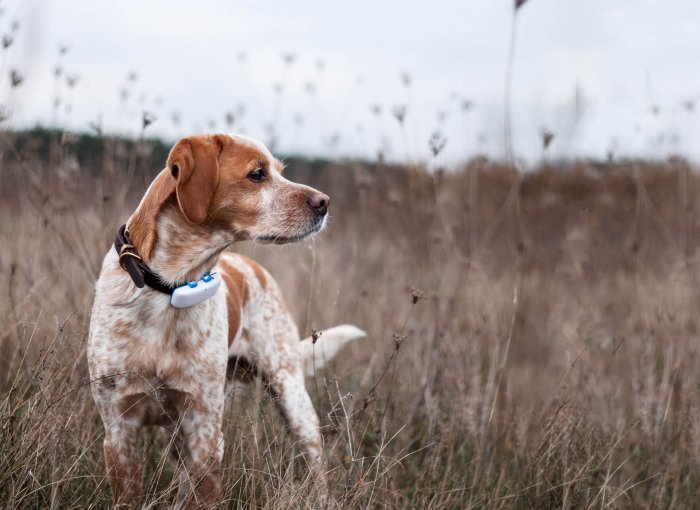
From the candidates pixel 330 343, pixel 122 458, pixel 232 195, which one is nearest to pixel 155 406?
pixel 122 458

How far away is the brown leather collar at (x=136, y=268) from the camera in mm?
2738

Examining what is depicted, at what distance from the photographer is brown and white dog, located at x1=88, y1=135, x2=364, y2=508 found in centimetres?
276

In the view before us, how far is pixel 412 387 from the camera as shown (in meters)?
4.19

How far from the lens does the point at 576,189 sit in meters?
10.3

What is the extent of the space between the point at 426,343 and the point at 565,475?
5.10 ft

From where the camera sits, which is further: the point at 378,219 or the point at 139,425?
the point at 378,219

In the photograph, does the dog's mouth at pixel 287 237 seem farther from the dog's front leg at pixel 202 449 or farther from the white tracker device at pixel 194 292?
the dog's front leg at pixel 202 449

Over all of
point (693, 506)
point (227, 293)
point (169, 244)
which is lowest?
point (693, 506)

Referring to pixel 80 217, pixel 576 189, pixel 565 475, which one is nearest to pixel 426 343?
pixel 565 475

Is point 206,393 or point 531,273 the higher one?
point 206,393

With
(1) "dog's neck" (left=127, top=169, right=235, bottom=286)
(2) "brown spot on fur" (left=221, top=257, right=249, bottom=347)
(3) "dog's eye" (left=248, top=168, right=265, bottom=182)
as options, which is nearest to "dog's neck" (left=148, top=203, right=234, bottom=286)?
(1) "dog's neck" (left=127, top=169, right=235, bottom=286)

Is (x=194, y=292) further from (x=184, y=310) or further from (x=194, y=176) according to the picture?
(x=194, y=176)

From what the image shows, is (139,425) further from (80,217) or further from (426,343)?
(80,217)

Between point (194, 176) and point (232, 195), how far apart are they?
0.61 feet
